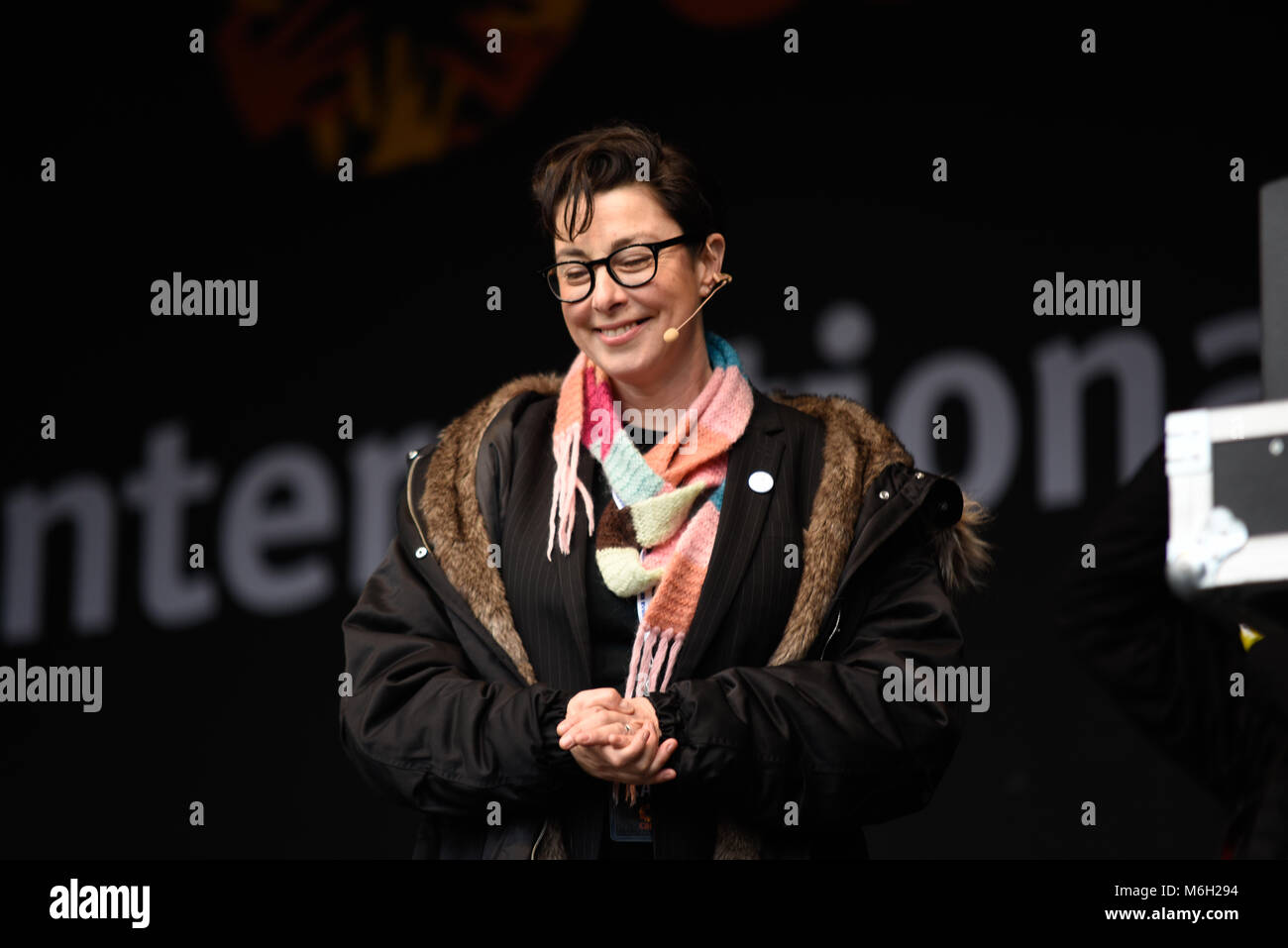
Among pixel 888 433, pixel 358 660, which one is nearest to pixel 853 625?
pixel 888 433

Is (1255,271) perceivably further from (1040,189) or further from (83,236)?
(83,236)

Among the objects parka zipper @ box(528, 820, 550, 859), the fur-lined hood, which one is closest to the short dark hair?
the fur-lined hood

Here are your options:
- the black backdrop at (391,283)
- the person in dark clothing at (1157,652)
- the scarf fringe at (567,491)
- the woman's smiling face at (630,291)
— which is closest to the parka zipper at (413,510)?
the scarf fringe at (567,491)

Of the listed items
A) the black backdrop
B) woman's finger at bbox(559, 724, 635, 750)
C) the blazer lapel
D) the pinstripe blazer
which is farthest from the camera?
the black backdrop

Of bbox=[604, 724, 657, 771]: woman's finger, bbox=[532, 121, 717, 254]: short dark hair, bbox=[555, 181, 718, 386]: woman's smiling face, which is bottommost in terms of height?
bbox=[604, 724, 657, 771]: woman's finger

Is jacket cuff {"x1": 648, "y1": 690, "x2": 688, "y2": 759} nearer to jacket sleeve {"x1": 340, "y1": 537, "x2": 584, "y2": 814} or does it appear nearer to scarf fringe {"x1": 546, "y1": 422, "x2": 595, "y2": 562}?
jacket sleeve {"x1": 340, "y1": 537, "x2": 584, "y2": 814}

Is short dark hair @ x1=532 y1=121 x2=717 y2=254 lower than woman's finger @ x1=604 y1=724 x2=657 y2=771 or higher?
higher

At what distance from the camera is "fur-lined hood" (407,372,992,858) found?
3010 mm

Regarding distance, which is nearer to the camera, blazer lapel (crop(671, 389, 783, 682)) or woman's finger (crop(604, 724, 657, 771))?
woman's finger (crop(604, 724, 657, 771))

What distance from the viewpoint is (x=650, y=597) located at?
3047 mm

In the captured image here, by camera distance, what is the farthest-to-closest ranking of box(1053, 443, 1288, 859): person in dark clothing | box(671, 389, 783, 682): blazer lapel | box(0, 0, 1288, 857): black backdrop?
1. box(0, 0, 1288, 857): black backdrop
2. box(671, 389, 783, 682): blazer lapel
3. box(1053, 443, 1288, 859): person in dark clothing

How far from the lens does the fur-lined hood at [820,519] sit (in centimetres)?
301

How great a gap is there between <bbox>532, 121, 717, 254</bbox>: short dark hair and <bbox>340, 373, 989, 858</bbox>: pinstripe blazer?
0.39 metres

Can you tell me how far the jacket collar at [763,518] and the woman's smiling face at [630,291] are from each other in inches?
7.8
